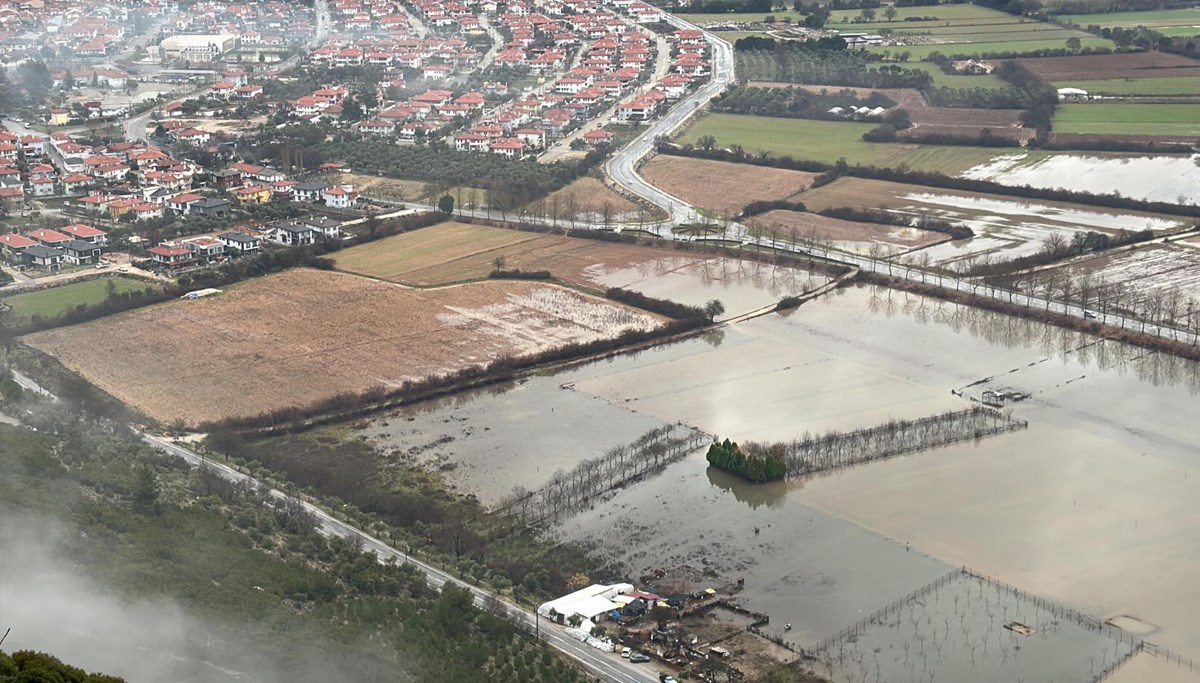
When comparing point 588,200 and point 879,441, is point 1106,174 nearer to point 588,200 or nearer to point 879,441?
point 588,200

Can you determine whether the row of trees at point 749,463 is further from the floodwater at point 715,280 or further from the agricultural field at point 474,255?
the agricultural field at point 474,255

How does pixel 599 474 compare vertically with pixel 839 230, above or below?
below

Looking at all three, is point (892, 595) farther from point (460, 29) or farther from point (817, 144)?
point (460, 29)

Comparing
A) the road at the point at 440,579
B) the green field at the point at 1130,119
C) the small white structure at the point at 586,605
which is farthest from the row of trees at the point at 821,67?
the small white structure at the point at 586,605

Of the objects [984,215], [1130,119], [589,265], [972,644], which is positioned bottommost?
[972,644]

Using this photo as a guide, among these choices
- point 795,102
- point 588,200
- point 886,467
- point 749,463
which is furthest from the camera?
point 795,102

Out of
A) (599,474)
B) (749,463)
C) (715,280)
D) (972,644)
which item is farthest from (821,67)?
(972,644)

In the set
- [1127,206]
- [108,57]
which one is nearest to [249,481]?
[1127,206]
